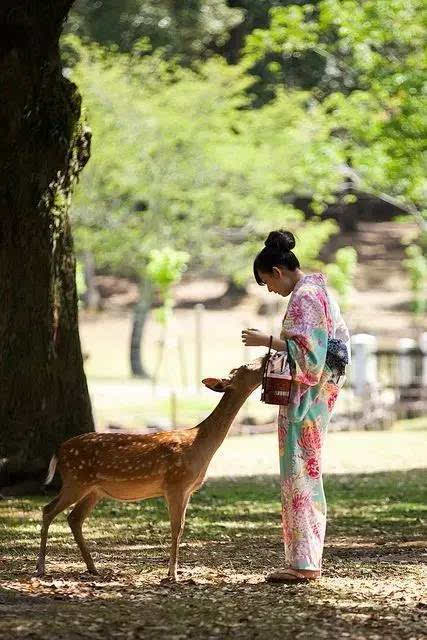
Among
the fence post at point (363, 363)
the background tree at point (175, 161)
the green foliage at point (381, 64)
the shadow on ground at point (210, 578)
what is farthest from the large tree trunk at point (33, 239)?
the background tree at point (175, 161)

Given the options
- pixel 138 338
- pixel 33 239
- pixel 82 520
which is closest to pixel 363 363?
pixel 138 338

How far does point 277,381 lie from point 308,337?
0.28 metres

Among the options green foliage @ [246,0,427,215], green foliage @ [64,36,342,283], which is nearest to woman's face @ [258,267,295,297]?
green foliage @ [246,0,427,215]

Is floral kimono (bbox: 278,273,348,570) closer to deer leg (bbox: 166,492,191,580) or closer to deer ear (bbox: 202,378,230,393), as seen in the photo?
deer ear (bbox: 202,378,230,393)

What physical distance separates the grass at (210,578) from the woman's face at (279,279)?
61.6 inches

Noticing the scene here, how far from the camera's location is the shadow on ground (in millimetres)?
6238

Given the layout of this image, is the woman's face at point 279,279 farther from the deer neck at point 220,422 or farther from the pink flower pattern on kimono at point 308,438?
the pink flower pattern on kimono at point 308,438

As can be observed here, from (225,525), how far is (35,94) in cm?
398

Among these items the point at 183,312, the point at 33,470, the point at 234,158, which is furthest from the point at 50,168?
the point at 183,312

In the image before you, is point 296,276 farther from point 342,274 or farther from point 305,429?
point 342,274

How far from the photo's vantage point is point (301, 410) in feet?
24.3

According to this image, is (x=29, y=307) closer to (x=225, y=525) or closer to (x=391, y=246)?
(x=225, y=525)

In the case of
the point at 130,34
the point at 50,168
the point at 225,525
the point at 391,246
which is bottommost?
the point at 225,525

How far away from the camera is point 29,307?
39.1ft
